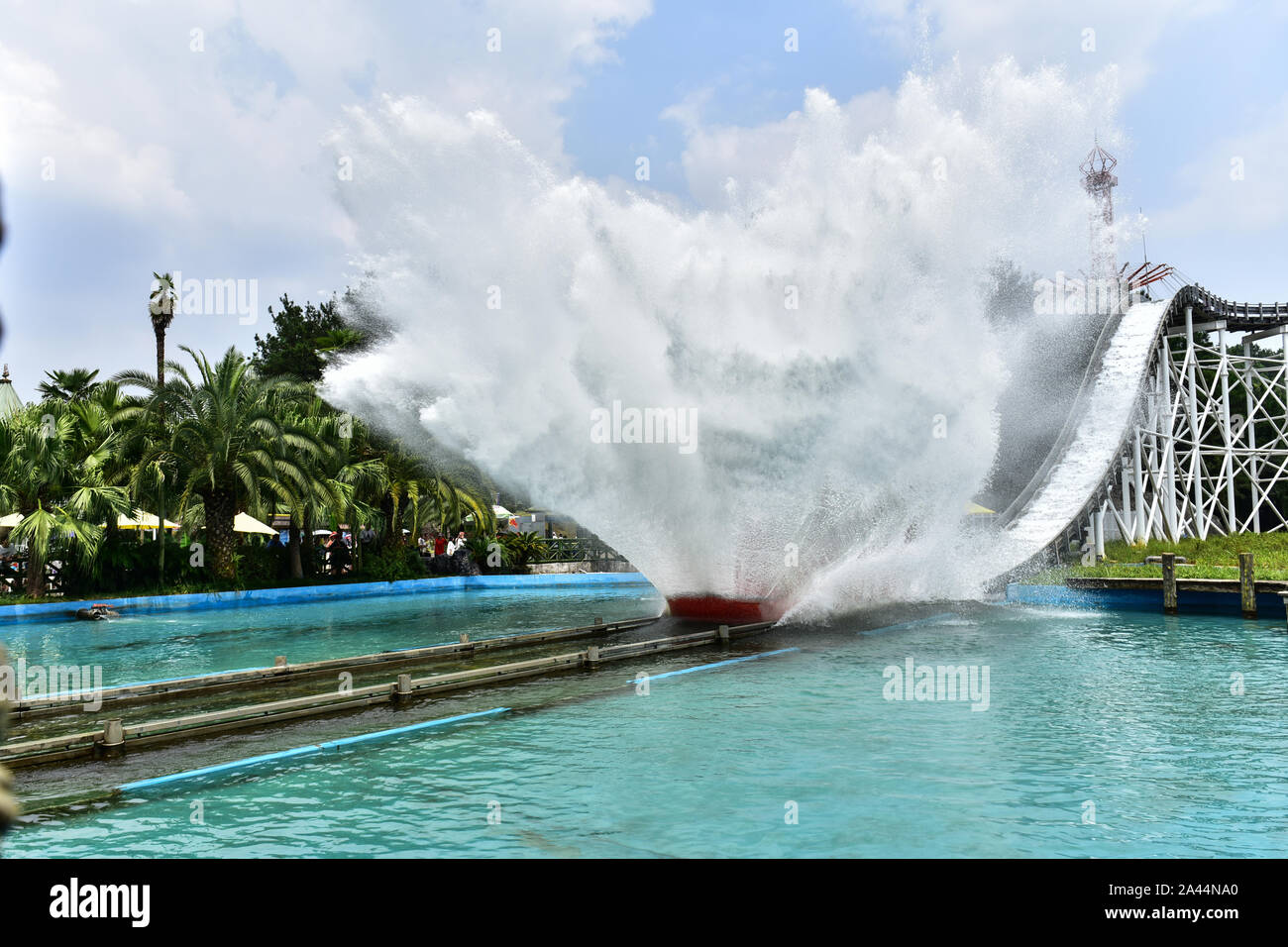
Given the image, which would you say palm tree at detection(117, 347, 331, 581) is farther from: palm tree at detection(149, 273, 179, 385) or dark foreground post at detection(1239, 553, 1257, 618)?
dark foreground post at detection(1239, 553, 1257, 618)

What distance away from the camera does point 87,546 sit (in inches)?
804

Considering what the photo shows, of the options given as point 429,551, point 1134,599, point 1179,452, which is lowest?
point 1134,599

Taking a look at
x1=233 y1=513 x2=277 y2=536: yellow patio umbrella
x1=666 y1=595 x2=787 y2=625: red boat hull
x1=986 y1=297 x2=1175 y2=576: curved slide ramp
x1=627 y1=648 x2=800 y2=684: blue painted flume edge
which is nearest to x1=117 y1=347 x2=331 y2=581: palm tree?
x1=233 y1=513 x2=277 y2=536: yellow patio umbrella

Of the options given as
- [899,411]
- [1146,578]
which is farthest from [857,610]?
[1146,578]

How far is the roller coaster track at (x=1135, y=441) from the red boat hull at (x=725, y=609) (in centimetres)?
844

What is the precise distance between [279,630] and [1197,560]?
2340 cm

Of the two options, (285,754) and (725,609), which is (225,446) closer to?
(725,609)

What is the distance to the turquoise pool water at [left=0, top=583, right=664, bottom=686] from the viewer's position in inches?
566

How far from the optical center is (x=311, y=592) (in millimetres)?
25562

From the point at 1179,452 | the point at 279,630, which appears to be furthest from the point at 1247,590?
the point at 279,630

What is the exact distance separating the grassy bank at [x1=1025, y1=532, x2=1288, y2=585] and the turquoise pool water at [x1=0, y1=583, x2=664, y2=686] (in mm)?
10780

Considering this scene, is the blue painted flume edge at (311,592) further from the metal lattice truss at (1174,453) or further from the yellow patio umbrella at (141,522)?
the metal lattice truss at (1174,453)
